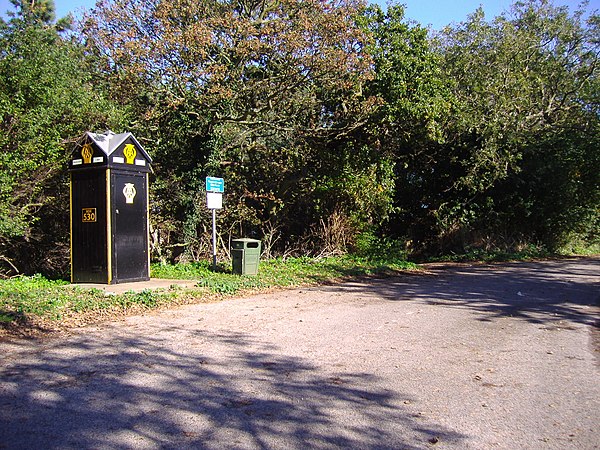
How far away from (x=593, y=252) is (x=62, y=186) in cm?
2737

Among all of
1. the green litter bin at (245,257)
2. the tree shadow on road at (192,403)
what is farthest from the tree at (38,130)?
the tree shadow on road at (192,403)

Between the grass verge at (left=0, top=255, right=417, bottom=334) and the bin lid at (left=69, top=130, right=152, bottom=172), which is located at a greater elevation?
the bin lid at (left=69, top=130, right=152, bottom=172)

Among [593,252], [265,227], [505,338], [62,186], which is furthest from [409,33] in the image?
[593,252]

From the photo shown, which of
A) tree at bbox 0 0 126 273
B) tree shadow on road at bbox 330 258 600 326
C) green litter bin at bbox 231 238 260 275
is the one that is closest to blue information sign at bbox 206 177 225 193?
green litter bin at bbox 231 238 260 275

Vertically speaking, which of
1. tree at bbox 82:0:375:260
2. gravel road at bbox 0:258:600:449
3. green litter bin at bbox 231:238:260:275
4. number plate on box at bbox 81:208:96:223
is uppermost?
tree at bbox 82:0:375:260

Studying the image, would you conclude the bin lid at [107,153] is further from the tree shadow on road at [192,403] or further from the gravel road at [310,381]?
the tree shadow on road at [192,403]

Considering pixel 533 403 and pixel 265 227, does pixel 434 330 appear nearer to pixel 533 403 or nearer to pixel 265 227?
pixel 533 403

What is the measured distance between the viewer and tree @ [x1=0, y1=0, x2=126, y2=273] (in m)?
12.6

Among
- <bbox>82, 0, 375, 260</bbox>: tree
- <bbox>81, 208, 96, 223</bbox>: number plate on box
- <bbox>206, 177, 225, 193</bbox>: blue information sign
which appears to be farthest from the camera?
<bbox>82, 0, 375, 260</bbox>: tree

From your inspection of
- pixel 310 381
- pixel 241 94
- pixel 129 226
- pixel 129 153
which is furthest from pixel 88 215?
pixel 310 381

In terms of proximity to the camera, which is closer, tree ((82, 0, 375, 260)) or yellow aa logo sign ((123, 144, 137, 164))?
yellow aa logo sign ((123, 144, 137, 164))

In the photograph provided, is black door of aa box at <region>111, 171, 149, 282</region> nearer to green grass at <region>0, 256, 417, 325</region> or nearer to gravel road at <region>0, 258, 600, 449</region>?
green grass at <region>0, 256, 417, 325</region>

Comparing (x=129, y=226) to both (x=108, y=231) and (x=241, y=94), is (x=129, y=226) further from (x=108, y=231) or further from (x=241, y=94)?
(x=241, y=94)

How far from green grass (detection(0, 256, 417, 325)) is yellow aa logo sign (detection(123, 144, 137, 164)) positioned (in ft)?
9.89
